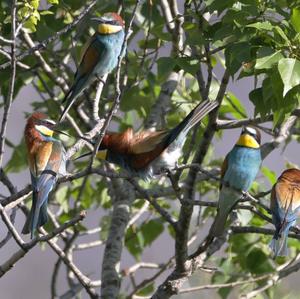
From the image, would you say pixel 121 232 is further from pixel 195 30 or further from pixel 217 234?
pixel 195 30

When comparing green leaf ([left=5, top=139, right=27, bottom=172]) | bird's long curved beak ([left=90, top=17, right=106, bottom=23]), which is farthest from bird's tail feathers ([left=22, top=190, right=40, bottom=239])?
green leaf ([left=5, top=139, right=27, bottom=172])

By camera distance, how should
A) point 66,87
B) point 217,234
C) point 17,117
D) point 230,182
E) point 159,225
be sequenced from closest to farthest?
point 217,234
point 230,182
point 66,87
point 159,225
point 17,117

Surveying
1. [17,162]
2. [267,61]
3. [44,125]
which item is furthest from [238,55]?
[17,162]

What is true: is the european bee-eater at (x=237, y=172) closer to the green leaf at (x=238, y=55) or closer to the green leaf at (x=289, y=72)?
the green leaf at (x=238, y=55)

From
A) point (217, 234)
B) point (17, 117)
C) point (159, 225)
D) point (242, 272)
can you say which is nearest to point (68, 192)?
point (159, 225)

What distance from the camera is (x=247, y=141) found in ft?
12.2

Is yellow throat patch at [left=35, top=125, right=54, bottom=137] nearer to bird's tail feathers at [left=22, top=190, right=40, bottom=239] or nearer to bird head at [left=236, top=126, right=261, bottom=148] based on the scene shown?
bird's tail feathers at [left=22, top=190, right=40, bottom=239]

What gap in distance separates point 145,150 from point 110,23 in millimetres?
651

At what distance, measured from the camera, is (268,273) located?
3.89 metres

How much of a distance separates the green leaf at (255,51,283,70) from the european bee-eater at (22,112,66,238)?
962mm

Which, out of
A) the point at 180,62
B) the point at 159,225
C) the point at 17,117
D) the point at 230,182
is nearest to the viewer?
the point at 180,62

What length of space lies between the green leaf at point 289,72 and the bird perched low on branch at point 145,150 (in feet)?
2.86

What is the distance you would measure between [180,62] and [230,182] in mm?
670

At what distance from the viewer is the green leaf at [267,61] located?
8.40 feet
